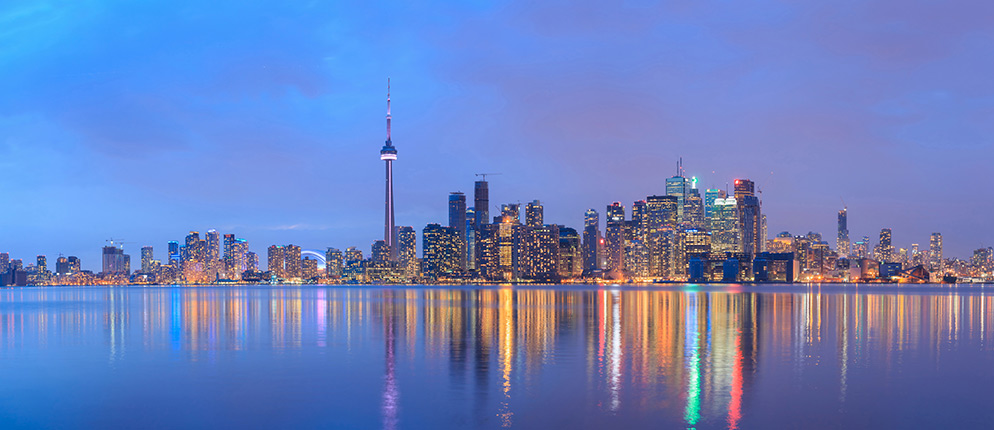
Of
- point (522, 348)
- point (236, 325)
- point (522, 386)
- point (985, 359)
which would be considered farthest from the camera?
point (236, 325)

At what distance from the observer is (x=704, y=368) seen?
39.1 m

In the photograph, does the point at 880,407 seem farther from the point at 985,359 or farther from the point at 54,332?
the point at 54,332

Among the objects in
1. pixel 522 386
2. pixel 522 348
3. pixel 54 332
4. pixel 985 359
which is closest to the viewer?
pixel 522 386

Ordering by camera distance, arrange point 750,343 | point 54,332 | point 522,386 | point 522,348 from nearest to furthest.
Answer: point 522,386, point 522,348, point 750,343, point 54,332

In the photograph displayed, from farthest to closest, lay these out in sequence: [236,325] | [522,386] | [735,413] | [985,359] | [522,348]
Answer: [236,325]
[522,348]
[985,359]
[522,386]
[735,413]

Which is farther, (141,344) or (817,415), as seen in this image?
(141,344)

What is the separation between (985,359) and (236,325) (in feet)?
194

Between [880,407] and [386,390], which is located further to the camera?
[386,390]

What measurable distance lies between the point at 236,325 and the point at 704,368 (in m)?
49.0

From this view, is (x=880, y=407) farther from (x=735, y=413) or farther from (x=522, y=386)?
(x=522, y=386)

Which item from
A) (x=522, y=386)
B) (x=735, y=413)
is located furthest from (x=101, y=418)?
(x=735, y=413)

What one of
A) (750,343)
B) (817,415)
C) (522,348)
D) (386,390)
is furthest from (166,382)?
(750,343)

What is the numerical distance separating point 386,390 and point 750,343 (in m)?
28.8

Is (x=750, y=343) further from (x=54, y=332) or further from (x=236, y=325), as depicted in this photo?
(x=54, y=332)
